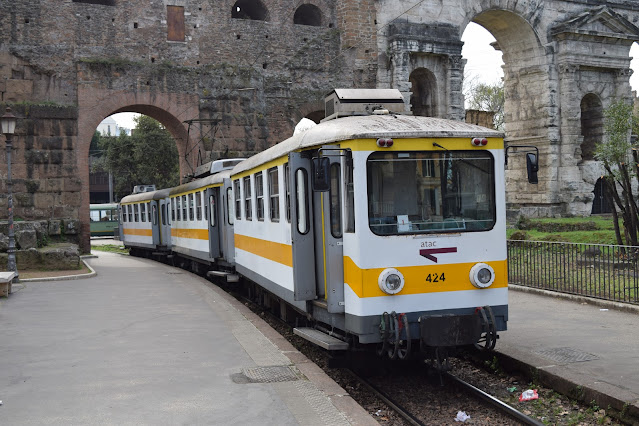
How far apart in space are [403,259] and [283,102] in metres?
20.3

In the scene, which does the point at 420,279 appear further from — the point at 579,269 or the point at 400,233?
the point at 579,269

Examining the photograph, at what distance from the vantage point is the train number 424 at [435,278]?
23.2 feet

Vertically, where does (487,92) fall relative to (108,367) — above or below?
above

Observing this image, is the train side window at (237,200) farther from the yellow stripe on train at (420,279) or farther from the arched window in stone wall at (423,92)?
the arched window in stone wall at (423,92)

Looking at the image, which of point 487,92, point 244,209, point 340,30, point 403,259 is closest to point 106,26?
point 340,30

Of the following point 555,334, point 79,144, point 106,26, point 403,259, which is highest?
point 106,26

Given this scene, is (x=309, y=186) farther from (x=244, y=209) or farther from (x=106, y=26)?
(x=106, y=26)

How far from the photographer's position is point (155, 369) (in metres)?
7.55

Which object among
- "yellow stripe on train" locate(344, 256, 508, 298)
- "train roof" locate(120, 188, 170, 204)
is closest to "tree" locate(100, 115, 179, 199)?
"train roof" locate(120, 188, 170, 204)

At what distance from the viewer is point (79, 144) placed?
23859 millimetres

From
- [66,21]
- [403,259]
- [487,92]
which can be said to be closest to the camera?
[403,259]

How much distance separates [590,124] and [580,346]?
27.5 m

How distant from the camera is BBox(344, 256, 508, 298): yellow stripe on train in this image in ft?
22.7

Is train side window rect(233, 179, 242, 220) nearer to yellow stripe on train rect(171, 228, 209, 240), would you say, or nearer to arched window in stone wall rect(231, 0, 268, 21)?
yellow stripe on train rect(171, 228, 209, 240)
